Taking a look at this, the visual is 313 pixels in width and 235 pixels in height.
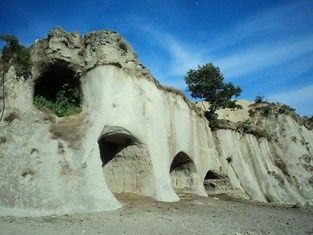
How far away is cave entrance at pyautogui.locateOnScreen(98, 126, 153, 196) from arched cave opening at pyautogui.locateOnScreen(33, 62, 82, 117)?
274 centimetres

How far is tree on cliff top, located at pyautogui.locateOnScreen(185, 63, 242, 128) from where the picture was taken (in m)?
39.3

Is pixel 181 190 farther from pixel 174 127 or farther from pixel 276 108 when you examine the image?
pixel 276 108

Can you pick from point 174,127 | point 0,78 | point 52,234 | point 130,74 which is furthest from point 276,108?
point 52,234

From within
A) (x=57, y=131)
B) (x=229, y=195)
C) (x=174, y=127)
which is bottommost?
(x=229, y=195)

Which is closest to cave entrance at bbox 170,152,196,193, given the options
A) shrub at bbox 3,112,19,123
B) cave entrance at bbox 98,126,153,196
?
cave entrance at bbox 98,126,153,196

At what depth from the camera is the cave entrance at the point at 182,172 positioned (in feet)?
89.8

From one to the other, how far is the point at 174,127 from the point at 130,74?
221 inches

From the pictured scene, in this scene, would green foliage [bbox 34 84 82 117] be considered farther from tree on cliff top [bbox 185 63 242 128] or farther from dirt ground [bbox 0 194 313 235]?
tree on cliff top [bbox 185 63 242 128]

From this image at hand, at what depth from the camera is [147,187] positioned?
21562mm

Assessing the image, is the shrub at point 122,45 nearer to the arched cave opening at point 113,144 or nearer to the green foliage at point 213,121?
the arched cave opening at point 113,144

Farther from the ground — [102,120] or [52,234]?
[102,120]

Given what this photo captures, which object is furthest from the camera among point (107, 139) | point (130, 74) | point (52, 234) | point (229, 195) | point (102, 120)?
point (229, 195)

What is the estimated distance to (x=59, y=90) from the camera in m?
22.9

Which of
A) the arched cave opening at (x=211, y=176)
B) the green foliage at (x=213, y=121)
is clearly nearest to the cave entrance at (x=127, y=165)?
the arched cave opening at (x=211, y=176)
